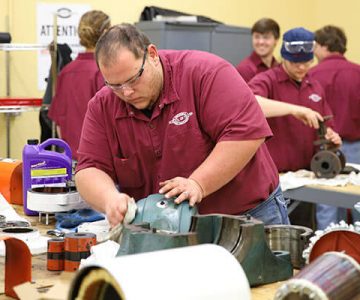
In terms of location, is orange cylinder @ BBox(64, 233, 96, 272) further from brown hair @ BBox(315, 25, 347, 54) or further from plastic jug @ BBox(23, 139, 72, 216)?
brown hair @ BBox(315, 25, 347, 54)

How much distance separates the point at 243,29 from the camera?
263 inches

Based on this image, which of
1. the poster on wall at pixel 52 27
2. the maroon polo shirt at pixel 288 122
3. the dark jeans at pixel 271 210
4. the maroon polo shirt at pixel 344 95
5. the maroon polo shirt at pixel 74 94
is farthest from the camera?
the poster on wall at pixel 52 27

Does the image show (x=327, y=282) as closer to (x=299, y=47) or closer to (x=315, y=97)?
(x=299, y=47)

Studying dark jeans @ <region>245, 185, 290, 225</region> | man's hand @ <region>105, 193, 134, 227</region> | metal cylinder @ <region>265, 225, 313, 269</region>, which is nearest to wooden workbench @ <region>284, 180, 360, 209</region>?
dark jeans @ <region>245, 185, 290, 225</region>

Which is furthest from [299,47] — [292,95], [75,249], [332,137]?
[75,249]

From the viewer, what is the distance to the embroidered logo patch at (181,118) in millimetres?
2512

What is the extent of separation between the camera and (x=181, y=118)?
2.52 metres

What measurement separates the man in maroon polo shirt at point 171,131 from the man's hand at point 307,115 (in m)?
1.65

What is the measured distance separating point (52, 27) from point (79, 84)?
4.48 ft

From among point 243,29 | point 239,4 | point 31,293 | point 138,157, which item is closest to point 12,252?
point 31,293

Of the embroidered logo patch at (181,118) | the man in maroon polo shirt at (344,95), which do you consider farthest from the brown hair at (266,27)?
the embroidered logo patch at (181,118)

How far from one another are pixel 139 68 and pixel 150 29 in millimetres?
3952

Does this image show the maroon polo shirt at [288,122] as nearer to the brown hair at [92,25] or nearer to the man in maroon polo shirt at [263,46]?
the brown hair at [92,25]

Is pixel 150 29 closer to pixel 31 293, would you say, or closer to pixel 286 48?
pixel 286 48
